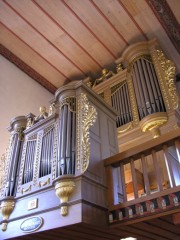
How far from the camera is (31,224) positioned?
Result: 144 inches

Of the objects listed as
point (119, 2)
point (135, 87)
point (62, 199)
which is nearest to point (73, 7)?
point (119, 2)

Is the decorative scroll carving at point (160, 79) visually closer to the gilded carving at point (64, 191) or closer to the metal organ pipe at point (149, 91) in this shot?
the metal organ pipe at point (149, 91)

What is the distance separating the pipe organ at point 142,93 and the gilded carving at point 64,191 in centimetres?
281

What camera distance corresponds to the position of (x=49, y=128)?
183 inches

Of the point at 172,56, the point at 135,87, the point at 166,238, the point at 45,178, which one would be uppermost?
the point at 172,56

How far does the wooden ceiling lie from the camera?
678cm

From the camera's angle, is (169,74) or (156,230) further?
(169,74)

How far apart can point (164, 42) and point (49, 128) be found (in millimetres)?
4455

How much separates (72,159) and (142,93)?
3.59 metres

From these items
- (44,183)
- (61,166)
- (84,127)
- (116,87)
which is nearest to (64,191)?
(61,166)

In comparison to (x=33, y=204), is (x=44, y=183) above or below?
above

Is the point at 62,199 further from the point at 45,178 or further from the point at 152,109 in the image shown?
the point at 152,109

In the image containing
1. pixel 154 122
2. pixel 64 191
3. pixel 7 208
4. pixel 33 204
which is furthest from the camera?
pixel 154 122

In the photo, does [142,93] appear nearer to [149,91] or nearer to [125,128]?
[149,91]
